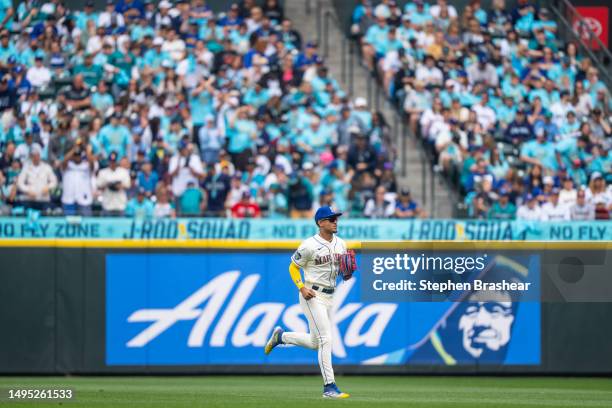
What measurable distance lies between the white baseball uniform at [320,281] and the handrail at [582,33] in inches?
551

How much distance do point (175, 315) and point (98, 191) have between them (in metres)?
3.71

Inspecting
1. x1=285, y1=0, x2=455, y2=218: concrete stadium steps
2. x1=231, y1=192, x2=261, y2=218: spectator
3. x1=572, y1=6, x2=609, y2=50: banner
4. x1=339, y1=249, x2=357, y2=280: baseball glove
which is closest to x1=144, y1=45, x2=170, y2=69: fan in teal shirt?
x1=285, y1=0, x2=455, y2=218: concrete stadium steps

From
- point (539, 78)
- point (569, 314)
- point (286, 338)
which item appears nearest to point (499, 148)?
point (539, 78)

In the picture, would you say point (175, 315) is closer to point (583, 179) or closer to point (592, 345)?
point (592, 345)

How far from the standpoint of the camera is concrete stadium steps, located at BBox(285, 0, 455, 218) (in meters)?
21.5

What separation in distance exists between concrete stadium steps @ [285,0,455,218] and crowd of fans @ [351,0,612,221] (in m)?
0.27

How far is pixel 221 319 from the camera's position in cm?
1678

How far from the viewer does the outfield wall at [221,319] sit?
655 inches

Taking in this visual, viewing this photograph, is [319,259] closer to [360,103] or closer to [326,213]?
[326,213]

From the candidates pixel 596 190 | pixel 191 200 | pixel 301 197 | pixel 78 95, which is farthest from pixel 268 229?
pixel 596 190

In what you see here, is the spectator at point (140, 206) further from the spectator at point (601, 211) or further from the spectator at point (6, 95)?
the spectator at point (601, 211)

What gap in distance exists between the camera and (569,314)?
1681cm

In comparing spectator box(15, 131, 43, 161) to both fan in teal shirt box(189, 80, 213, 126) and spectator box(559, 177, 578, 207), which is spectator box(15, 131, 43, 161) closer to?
fan in teal shirt box(189, 80, 213, 126)

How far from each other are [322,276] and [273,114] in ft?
31.9
